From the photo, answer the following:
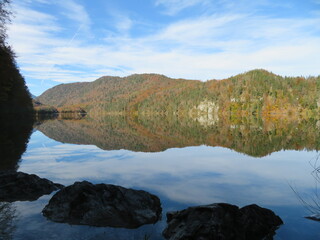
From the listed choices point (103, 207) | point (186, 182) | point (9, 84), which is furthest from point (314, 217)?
point (9, 84)

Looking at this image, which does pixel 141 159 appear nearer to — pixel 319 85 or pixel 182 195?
pixel 182 195

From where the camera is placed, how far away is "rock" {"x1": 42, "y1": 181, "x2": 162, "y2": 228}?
718cm

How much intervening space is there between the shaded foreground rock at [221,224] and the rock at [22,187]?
5014mm

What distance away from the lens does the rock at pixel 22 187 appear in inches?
345

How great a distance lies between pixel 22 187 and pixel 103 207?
3.69 metres

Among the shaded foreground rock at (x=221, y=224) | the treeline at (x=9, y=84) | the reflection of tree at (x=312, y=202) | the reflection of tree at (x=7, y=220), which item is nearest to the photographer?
the shaded foreground rock at (x=221, y=224)

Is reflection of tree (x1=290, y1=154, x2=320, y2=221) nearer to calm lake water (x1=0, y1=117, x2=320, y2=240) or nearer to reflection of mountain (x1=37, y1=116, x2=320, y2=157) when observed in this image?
calm lake water (x1=0, y1=117, x2=320, y2=240)

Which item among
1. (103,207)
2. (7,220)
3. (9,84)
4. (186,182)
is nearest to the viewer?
(7,220)

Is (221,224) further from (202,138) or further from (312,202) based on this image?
(202,138)

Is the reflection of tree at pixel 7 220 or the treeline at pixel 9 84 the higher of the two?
the treeline at pixel 9 84

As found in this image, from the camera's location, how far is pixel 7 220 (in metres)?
6.91

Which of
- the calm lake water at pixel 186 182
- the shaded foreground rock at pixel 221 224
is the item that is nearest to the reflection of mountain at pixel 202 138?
the calm lake water at pixel 186 182

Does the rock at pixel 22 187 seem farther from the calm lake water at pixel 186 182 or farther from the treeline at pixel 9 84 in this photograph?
the treeline at pixel 9 84

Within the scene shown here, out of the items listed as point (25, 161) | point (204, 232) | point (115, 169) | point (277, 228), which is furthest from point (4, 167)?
point (277, 228)
